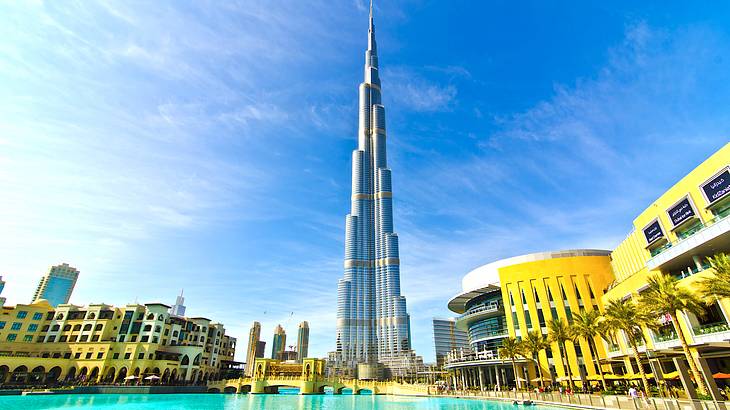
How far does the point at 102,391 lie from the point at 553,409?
3658 inches

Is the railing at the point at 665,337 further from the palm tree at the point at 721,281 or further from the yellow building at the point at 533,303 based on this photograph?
the yellow building at the point at 533,303

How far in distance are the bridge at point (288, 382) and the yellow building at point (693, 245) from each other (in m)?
77.1

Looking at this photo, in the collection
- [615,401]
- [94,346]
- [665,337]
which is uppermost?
[94,346]

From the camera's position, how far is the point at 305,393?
111 metres

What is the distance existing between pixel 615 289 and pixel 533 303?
17.8 m

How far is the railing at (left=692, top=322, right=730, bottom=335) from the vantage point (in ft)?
111

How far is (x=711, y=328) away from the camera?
35188 mm

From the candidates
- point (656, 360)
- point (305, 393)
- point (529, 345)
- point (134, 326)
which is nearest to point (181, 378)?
point (134, 326)

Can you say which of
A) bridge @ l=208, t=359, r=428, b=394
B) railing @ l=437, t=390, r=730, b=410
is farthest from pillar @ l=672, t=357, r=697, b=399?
bridge @ l=208, t=359, r=428, b=394

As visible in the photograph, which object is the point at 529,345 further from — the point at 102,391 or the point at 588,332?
the point at 102,391

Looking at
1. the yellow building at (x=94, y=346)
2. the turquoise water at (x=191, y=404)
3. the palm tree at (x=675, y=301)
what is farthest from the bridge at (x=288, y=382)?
the palm tree at (x=675, y=301)

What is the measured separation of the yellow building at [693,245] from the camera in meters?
35.5

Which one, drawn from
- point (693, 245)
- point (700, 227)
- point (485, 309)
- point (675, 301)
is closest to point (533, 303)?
point (485, 309)

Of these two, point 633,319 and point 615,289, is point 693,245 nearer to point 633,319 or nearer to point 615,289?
point 633,319
